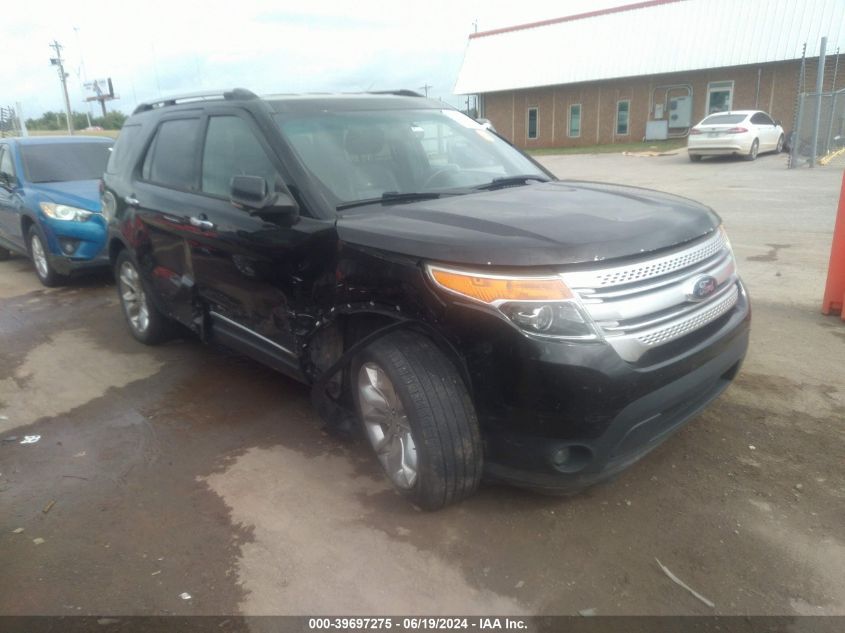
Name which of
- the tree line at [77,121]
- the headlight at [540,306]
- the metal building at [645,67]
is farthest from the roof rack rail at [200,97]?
the tree line at [77,121]

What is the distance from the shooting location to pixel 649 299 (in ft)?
8.78

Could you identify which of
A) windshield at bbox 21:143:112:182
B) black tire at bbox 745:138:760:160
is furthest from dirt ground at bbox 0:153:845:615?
black tire at bbox 745:138:760:160

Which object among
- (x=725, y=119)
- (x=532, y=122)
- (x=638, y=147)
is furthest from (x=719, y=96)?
(x=725, y=119)

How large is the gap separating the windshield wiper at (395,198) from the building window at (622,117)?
106ft

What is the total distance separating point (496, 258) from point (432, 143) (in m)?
1.68

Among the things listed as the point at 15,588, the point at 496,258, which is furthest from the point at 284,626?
the point at 496,258

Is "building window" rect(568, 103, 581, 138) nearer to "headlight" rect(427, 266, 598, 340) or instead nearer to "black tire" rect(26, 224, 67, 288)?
"black tire" rect(26, 224, 67, 288)

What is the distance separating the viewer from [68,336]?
595cm

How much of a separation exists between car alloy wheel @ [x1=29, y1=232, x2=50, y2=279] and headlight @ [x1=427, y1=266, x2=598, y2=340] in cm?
677

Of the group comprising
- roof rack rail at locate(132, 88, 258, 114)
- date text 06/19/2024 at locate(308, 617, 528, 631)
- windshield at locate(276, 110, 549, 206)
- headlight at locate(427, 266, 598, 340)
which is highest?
roof rack rail at locate(132, 88, 258, 114)

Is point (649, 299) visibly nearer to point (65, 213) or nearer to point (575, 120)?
point (65, 213)

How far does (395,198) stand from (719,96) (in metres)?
31.3

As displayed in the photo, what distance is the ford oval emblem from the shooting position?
9.37 feet

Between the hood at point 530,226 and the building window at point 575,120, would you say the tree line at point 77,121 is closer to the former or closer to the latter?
the building window at point 575,120
